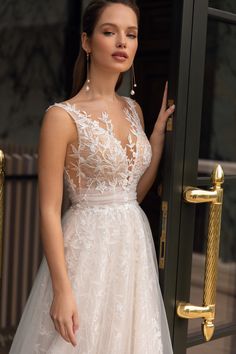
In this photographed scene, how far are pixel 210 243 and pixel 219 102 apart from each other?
507 millimetres

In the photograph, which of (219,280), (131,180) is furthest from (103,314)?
(219,280)

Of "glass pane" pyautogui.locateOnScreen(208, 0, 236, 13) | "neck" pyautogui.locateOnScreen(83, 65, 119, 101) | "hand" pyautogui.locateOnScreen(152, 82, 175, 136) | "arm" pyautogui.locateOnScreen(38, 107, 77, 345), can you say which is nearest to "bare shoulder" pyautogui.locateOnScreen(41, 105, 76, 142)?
"arm" pyautogui.locateOnScreen(38, 107, 77, 345)

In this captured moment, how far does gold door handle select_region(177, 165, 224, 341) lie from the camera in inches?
75.6

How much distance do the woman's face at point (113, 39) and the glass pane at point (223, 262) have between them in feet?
2.04

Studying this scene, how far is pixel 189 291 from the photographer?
2.02 m

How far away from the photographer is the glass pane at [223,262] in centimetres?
214

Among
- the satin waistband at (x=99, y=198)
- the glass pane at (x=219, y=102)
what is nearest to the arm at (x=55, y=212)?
the satin waistband at (x=99, y=198)

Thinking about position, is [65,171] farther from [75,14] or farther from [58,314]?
[75,14]

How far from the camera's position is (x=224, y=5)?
208 centimetres

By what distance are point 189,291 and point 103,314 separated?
0.39 m

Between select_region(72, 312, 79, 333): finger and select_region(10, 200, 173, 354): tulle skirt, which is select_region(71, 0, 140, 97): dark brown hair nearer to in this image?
select_region(10, 200, 173, 354): tulle skirt

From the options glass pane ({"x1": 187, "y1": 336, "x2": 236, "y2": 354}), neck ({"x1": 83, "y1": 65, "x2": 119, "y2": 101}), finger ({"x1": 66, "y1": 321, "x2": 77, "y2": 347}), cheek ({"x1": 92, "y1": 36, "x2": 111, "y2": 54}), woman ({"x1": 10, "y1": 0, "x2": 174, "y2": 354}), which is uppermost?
cheek ({"x1": 92, "y1": 36, "x2": 111, "y2": 54})

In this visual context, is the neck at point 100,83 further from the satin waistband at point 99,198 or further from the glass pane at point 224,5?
the glass pane at point 224,5

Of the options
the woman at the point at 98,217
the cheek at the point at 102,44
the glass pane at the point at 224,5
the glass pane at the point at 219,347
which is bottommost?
the glass pane at the point at 219,347
